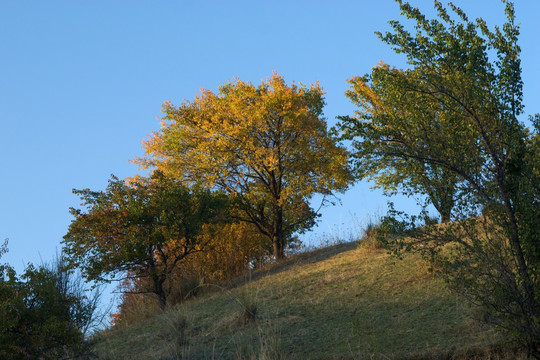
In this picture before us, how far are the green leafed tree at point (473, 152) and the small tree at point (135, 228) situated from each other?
10862 millimetres

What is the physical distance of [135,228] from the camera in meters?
18.3

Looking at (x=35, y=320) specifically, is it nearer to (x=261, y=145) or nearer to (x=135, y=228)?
(x=135, y=228)

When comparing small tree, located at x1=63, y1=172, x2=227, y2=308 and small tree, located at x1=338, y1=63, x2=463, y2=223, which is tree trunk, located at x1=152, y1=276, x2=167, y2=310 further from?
small tree, located at x1=338, y1=63, x2=463, y2=223

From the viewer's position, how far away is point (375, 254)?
17641 millimetres

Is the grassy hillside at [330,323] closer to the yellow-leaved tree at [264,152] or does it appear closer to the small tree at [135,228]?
the small tree at [135,228]

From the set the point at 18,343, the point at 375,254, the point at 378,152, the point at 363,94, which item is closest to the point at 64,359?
the point at 18,343

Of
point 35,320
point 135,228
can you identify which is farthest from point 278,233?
point 35,320

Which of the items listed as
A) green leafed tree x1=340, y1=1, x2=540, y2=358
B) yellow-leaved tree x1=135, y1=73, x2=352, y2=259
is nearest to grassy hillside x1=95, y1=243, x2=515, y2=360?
green leafed tree x1=340, y1=1, x2=540, y2=358

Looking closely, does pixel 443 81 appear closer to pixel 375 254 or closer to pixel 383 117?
pixel 383 117

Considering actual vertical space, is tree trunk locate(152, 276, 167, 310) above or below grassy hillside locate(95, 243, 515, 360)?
above

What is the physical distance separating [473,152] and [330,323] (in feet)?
15.8

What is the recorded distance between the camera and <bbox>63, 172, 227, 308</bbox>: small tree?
59.2 feet

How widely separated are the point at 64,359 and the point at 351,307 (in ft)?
20.0

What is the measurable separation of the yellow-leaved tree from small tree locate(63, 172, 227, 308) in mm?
3753
